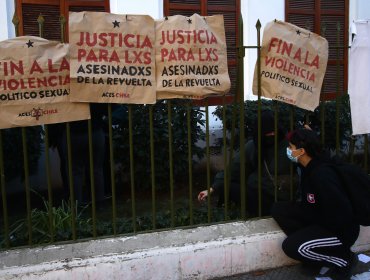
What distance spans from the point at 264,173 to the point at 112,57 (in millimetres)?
1622

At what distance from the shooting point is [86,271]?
→ 9.98 ft

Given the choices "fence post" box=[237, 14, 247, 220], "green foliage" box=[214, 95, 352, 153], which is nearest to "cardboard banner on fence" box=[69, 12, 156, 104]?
"fence post" box=[237, 14, 247, 220]

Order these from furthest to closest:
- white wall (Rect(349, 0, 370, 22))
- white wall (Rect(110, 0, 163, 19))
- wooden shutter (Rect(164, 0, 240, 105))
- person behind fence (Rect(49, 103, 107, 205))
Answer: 1. white wall (Rect(349, 0, 370, 22))
2. wooden shutter (Rect(164, 0, 240, 105))
3. white wall (Rect(110, 0, 163, 19))
4. person behind fence (Rect(49, 103, 107, 205))

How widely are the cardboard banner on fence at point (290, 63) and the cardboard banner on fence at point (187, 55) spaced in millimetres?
418

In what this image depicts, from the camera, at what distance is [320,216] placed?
329 cm

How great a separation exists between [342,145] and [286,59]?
2590 mm

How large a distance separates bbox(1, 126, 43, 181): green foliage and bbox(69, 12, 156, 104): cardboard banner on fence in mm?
1790

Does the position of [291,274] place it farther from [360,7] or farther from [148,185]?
[360,7]

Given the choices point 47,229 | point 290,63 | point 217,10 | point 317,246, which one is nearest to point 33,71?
point 47,229

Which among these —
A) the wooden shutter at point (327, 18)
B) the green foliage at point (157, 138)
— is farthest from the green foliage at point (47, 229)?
the wooden shutter at point (327, 18)

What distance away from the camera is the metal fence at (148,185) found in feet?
10.6

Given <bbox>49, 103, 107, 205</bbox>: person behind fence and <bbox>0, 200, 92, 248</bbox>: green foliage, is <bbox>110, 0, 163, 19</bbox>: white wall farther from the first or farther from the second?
<bbox>0, 200, 92, 248</bbox>: green foliage

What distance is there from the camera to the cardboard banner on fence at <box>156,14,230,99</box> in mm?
3236

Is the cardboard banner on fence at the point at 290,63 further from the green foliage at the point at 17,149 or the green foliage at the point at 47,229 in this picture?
the green foliage at the point at 17,149
